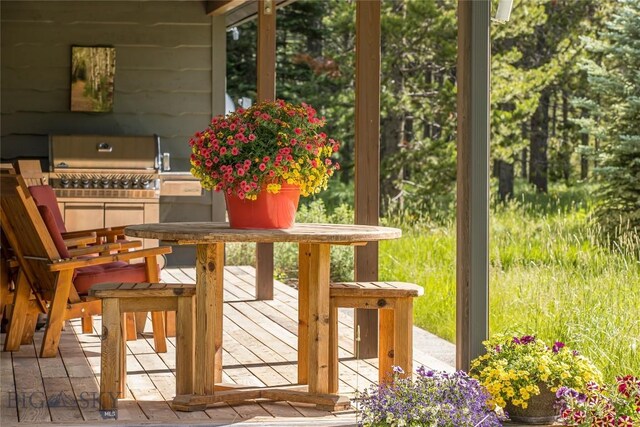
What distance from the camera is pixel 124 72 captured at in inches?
386

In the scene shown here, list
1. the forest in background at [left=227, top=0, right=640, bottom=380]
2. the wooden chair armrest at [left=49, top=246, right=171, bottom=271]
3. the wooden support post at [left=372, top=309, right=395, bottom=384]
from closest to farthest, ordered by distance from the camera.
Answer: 1. the wooden support post at [left=372, top=309, right=395, bottom=384]
2. the wooden chair armrest at [left=49, top=246, right=171, bottom=271]
3. the forest in background at [left=227, top=0, right=640, bottom=380]

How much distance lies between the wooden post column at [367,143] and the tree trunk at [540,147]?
12.4 m

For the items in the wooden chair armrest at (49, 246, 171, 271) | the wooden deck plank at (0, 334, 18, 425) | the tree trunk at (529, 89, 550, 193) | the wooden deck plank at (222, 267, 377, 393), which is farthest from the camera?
the tree trunk at (529, 89, 550, 193)

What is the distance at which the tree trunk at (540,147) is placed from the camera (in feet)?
58.6

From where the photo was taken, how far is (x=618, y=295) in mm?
5891

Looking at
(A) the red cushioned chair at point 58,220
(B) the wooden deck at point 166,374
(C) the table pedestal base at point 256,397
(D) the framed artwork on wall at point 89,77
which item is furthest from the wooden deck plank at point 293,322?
(D) the framed artwork on wall at point 89,77

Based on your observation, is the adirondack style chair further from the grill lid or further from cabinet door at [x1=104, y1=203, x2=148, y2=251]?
the grill lid

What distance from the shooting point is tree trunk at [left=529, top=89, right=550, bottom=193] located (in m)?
17.9

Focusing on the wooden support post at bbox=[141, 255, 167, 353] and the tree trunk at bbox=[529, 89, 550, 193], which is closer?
the wooden support post at bbox=[141, 255, 167, 353]

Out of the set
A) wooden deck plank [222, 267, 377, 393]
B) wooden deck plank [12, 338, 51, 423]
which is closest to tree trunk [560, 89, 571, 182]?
wooden deck plank [222, 267, 377, 393]

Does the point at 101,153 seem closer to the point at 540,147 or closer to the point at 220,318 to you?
the point at 220,318

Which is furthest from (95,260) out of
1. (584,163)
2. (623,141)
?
(584,163)

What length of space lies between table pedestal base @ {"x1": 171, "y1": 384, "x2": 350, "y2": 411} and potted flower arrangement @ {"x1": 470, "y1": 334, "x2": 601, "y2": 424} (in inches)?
23.0

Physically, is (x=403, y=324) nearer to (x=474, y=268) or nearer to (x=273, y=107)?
(x=474, y=268)
